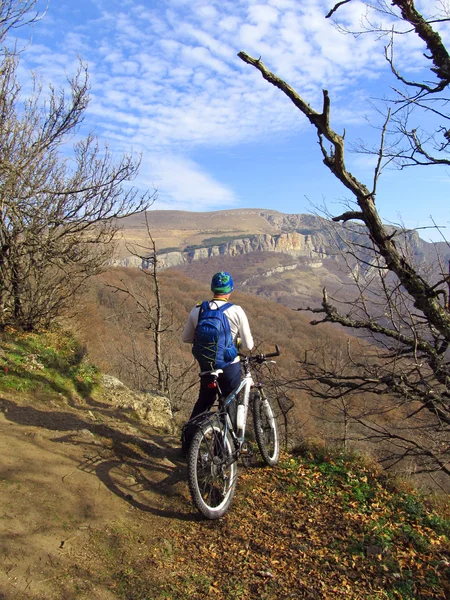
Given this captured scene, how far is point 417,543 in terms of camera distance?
3.92 m

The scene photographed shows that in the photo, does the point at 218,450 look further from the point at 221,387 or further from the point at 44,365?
the point at 44,365

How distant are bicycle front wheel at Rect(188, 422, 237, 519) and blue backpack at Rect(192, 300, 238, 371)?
60 centimetres

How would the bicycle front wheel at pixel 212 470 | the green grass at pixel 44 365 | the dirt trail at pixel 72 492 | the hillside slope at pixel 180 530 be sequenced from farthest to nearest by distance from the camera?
the green grass at pixel 44 365 → the bicycle front wheel at pixel 212 470 → the hillside slope at pixel 180 530 → the dirt trail at pixel 72 492

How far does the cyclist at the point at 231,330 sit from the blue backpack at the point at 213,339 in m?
0.10

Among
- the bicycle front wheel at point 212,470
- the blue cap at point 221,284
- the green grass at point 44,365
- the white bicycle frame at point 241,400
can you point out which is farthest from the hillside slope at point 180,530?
the blue cap at point 221,284

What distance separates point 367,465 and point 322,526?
5.19ft

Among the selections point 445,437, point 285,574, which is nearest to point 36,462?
point 285,574

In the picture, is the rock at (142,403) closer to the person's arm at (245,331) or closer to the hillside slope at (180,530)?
the hillside slope at (180,530)

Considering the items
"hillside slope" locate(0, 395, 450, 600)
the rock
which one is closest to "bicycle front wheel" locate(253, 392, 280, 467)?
"hillside slope" locate(0, 395, 450, 600)

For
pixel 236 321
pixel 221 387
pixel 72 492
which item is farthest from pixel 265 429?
pixel 72 492

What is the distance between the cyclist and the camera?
4.23m

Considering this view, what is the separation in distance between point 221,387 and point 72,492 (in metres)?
1.66

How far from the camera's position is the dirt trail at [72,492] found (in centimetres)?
280

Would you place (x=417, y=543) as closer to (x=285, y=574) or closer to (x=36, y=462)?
(x=285, y=574)
